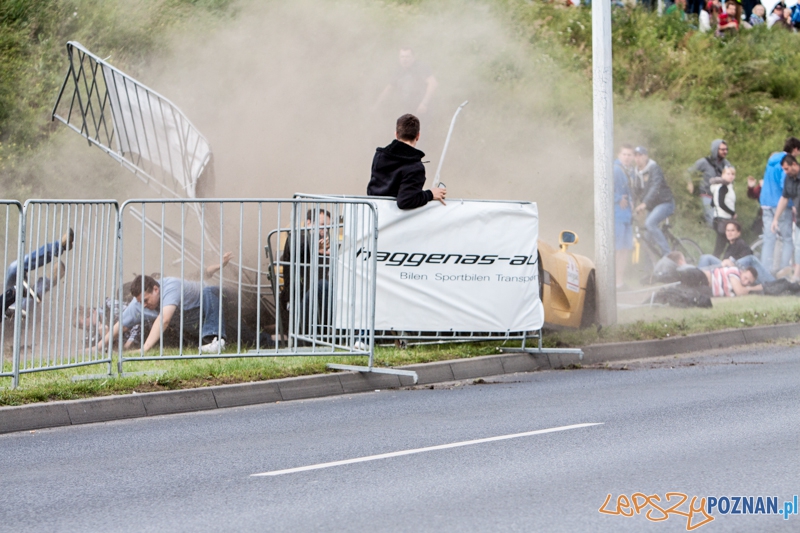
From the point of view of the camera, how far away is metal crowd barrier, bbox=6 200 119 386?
28.7ft

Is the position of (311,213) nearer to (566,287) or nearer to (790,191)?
(566,287)

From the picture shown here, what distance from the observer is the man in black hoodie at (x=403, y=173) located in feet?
33.1

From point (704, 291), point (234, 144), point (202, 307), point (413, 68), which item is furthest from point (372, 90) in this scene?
point (202, 307)

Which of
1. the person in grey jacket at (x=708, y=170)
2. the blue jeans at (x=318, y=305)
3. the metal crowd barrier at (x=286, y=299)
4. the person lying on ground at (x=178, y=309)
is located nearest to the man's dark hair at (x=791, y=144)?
the person in grey jacket at (x=708, y=170)

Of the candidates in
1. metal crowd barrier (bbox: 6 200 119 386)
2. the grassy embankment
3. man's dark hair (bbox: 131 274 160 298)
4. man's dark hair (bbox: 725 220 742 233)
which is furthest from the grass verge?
man's dark hair (bbox: 725 220 742 233)

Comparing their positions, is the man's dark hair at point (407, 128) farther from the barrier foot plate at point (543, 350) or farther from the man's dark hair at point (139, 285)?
the man's dark hair at point (139, 285)

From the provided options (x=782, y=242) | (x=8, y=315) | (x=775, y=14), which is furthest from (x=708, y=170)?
(x=8, y=315)

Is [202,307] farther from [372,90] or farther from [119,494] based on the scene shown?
[372,90]

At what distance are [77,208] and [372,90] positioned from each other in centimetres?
1023

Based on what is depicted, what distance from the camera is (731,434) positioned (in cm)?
699

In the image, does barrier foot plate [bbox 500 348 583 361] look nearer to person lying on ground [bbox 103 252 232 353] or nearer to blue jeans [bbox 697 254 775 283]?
person lying on ground [bbox 103 252 232 353]

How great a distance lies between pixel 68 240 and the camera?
912 centimetres

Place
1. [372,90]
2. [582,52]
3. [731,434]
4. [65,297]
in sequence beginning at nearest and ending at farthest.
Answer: [731,434]
[65,297]
[372,90]
[582,52]

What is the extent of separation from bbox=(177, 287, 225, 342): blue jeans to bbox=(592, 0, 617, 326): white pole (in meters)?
4.98
